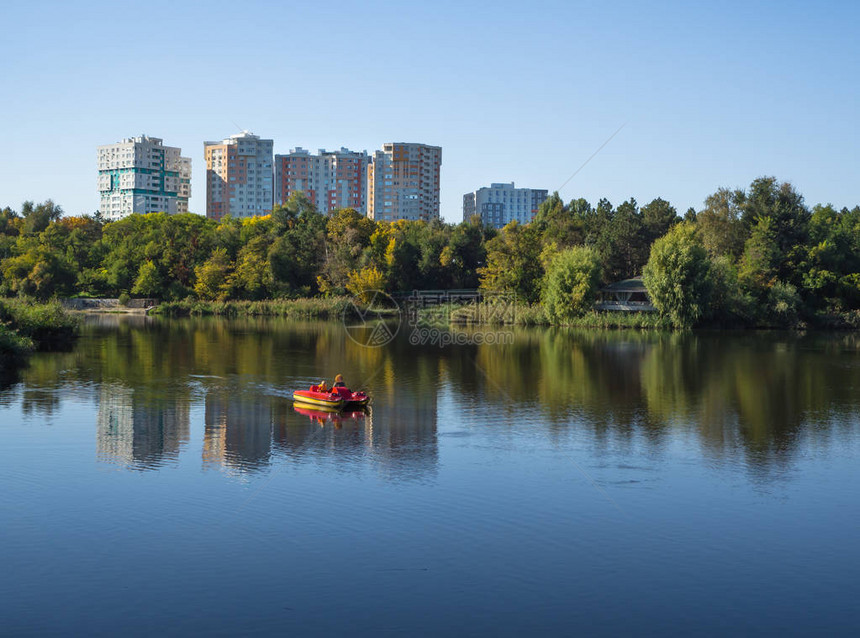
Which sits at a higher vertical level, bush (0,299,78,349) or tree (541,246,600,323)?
tree (541,246,600,323)

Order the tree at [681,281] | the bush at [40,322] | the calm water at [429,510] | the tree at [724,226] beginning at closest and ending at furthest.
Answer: the calm water at [429,510]
the bush at [40,322]
the tree at [681,281]
the tree at [724,226]

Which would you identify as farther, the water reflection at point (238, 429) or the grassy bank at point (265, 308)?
the grassy bank at point (265, 308)

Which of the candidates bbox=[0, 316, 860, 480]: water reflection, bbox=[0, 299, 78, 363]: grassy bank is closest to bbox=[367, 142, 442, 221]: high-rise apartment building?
bbox=[0, 316, 860, 480]: water reflection

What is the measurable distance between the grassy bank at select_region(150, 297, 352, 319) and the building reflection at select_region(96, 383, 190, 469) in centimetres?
4751

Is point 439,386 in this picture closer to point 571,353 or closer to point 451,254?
point 571,353

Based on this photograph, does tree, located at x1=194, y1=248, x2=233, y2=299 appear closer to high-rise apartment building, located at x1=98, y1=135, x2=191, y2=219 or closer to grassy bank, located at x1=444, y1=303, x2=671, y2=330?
grassy bank, located at x1=444, y1=303, x2=671, y2=330

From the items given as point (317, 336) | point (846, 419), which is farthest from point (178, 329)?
point (846, 419)

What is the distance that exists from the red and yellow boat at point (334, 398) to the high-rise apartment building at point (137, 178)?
167833 millimetres

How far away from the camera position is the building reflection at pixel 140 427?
57.0 ft

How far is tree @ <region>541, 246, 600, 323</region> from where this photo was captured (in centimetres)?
6088

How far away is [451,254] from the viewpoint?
85562 millimetres

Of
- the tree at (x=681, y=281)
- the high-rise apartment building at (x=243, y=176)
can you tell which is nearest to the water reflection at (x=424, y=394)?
the tree at (x=681, y=281)

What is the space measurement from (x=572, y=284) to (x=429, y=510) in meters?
49.4

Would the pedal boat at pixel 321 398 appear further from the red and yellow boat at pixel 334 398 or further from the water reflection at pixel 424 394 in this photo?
the water reflection at pixel 424 394
